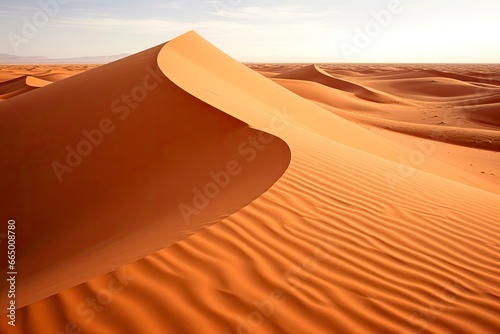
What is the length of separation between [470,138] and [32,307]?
14.4m

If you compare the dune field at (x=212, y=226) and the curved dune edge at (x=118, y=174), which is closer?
the dune field at (x=212, y=226)

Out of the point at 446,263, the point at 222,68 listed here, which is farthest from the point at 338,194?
the point at 222,68

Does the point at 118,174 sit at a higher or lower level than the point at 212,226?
higher

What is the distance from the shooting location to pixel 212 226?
111 inches

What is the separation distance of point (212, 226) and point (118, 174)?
2.56m

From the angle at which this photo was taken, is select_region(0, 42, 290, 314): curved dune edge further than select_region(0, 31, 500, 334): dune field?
Yes

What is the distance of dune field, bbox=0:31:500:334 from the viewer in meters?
2.03

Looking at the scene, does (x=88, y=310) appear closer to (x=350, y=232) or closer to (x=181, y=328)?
(x=181, y=328)

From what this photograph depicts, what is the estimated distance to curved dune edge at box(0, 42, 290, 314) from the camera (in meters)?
3.14

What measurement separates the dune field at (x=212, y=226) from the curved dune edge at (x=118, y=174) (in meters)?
0.03

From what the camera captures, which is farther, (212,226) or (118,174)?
(118,174)

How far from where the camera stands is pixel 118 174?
4848mm

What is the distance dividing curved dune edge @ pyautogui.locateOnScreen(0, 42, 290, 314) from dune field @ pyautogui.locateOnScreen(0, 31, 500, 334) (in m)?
0.03

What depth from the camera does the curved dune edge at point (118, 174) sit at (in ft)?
10.3
